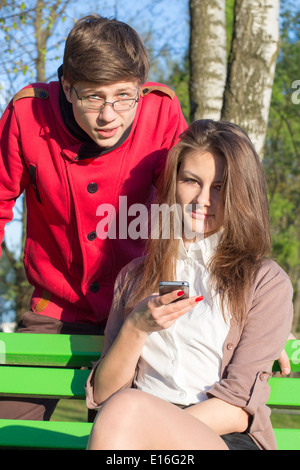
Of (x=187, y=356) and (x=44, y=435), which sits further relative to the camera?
(x=44, y=435)

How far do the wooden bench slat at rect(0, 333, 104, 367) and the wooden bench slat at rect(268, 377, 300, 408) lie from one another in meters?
0.75

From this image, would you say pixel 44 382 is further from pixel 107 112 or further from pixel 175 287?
pixel 107 112

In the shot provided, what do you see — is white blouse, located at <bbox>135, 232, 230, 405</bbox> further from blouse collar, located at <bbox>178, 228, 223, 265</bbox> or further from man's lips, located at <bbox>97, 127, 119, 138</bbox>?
man's lips, located at <bbox>97, 127, 119, 138</bbox>

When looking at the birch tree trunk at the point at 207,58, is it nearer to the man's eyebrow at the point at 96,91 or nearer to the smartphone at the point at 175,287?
the man's eyebrow at the point at 96,91

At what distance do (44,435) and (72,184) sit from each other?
1.06m

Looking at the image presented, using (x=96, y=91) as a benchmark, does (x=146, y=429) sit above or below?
below

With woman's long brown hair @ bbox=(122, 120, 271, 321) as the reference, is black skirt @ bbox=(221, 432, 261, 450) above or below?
below

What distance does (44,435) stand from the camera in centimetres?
265

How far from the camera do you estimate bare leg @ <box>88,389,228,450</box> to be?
6.47 feet

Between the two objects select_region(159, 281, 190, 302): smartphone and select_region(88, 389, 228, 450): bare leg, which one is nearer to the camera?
select_region(88, 389, 228, 450): bare leg

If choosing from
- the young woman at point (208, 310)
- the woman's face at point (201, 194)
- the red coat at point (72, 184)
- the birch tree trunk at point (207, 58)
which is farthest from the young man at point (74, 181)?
the birch tree trunk at point (207, 58)

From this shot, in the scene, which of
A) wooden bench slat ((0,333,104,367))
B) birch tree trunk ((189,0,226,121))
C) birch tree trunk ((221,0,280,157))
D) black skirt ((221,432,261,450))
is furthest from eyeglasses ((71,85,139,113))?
birch tree trunk ((189,0,226,121))

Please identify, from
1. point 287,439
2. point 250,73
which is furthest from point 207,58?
point 287,439

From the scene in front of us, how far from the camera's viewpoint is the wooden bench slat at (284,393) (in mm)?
2761
